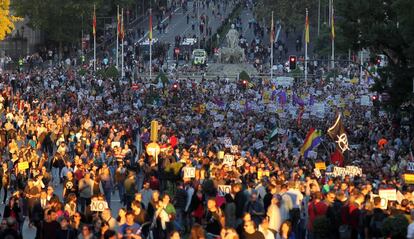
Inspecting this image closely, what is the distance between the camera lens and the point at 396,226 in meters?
24.9

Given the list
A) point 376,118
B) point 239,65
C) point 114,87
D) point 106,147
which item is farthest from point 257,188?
point 239,65

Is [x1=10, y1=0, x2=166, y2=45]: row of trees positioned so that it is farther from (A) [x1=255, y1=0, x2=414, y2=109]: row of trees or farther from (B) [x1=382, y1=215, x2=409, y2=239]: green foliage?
(B) [x1=382, y1=215, x2=409, y2=239]: green foliage

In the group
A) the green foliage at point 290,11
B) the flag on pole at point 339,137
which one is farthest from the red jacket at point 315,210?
the green foliage at point 290,11

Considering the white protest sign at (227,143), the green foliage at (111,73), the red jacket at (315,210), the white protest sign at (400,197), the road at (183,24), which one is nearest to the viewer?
the red jacket at (315,210)

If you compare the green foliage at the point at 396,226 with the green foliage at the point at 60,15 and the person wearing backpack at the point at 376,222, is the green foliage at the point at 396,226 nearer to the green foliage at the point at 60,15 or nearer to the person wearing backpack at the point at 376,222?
the person wearing backpack at the point at 376,222

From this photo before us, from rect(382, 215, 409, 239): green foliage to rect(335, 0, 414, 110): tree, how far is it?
28.2 meters

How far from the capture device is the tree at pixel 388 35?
54.0 metres

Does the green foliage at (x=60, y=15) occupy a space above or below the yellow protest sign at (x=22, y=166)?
above

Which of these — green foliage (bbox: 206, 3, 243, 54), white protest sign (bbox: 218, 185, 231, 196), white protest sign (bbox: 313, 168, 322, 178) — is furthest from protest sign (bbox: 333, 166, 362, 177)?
green foliage (bbox: 206, 3, 243, 54)

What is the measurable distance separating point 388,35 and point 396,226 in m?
31.9

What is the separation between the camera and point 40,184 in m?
32.2

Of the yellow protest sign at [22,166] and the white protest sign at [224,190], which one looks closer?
the white protest sign at [224,190]

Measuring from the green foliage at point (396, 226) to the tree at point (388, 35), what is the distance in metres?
28.2

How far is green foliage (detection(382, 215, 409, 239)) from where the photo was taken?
24844mm
